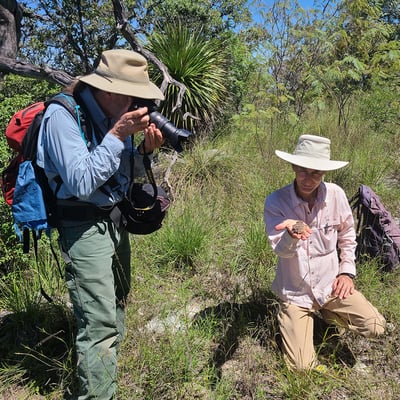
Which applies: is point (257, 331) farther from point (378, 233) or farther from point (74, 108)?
point (74, 108)

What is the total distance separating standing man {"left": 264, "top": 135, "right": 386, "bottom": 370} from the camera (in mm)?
2416

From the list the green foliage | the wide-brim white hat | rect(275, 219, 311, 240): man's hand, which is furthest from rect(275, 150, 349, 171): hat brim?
the green foliage

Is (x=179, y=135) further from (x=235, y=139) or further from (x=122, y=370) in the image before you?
(x=235, y=139)

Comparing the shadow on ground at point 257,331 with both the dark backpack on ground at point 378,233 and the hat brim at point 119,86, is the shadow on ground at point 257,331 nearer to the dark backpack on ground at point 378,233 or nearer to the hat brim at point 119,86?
the dark backpack on ground at point 378,233

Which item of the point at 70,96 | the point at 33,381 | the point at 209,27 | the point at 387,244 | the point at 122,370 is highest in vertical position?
the point at 209,27

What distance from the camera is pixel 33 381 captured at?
2.36 metres

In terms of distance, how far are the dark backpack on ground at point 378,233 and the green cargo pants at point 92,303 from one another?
2.08 meters

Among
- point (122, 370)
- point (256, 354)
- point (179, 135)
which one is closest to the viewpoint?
point (179, 135)

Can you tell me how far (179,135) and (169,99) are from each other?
4.78 metres

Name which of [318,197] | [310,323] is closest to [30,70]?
[318,197]

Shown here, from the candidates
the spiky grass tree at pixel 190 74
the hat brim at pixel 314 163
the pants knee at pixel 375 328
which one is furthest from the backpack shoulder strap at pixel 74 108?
the spiky grass tree at pixel 190 74

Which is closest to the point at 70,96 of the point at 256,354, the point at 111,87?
the point at 111,87

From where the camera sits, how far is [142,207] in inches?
89.0

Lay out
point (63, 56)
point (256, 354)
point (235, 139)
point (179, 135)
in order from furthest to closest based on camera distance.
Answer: point (63, 56) < point (235, 139) < point (256, 354) < point (179, 135)
